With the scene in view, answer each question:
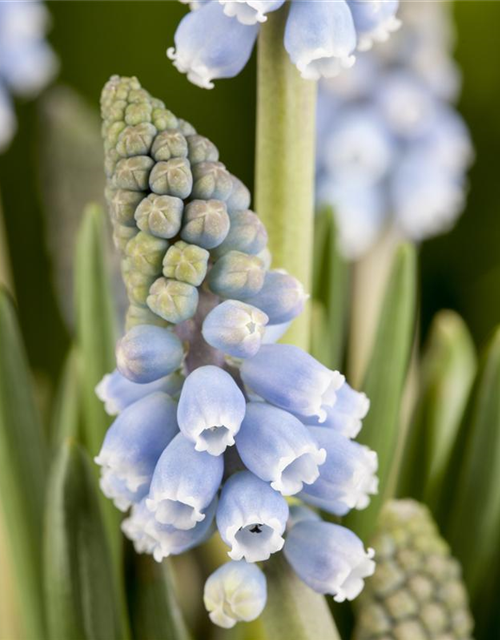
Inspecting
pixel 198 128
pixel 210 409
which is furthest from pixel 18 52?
pixel 210 409

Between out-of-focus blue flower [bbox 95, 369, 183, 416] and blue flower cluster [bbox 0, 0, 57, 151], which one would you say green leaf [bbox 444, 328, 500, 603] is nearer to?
out-of-focus blue flower [bbox 95, 369, 183, 416]

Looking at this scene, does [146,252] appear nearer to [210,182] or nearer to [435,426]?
[210,182]

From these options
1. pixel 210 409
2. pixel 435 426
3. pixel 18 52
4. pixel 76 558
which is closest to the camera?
pixel 210 409

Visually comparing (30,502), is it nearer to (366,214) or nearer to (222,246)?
(222,246)

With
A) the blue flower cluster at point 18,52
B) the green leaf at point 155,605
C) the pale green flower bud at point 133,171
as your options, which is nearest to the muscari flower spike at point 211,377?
the pale green flower bud at point 133,171

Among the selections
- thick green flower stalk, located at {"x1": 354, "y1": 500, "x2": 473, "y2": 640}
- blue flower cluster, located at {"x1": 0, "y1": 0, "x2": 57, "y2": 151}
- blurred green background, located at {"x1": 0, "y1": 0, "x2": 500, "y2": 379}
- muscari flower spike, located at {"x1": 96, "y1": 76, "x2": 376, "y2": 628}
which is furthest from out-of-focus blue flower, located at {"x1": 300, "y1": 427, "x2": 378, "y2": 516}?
blurred green background, located at {"x1": 0, "y1": 0, "x2": 500, "y2": 379}
